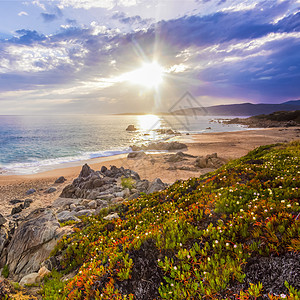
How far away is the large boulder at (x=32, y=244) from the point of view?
22.7 feet

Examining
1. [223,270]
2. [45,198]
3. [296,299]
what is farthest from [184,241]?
[45,198]

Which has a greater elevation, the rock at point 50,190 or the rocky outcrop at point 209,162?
the rocky outcrop at point 209,162

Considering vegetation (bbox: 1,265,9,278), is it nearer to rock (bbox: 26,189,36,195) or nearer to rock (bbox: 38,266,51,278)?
rock (bbox: 38,266,51,278)

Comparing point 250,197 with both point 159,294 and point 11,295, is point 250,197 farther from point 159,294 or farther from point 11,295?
point 11,295

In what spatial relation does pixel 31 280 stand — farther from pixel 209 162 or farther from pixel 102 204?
pixel 209 162

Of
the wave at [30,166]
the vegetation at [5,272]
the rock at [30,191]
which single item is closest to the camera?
the vegetation at [5,272]

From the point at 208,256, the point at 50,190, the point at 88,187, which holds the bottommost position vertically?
the point at 50,190

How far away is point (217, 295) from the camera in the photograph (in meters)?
2.98

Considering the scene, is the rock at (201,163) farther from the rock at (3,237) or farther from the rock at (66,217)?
the rock at (3,237)

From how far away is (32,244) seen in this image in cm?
755

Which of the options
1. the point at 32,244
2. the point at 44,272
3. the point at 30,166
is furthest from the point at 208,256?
the point at 30,166

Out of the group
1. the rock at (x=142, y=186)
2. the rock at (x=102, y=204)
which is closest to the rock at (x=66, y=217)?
the rock at (x=102, y=204)

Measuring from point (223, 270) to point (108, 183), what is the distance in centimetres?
1657

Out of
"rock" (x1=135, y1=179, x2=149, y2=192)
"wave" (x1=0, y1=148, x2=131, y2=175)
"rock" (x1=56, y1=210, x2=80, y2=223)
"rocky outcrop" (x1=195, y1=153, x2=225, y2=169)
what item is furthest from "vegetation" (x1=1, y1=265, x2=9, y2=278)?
"wave" (x1=0, y1=148, x2=131, y2=175)
